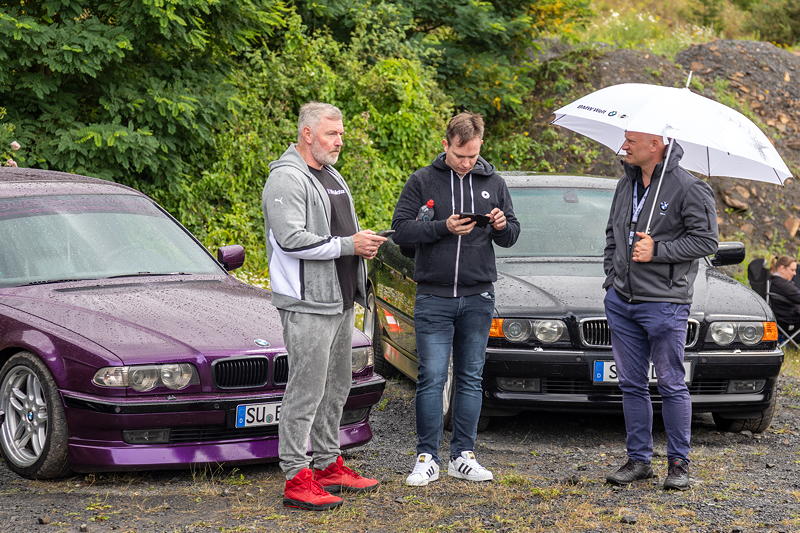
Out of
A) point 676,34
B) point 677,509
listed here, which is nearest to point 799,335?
point 677,509

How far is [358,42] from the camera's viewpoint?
15.6 meters

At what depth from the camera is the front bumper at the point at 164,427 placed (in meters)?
5.25

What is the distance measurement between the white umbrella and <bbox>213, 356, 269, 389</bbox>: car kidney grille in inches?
83.4

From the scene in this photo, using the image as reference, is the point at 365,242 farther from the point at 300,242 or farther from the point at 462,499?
the point at 462,499

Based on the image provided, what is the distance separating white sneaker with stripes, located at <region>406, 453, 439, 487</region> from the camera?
18.5 ft

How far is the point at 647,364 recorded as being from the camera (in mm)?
5805

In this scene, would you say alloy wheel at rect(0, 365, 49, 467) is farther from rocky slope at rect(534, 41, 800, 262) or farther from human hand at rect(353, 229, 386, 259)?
rocky slope at rect(534, 41, 800, 262)

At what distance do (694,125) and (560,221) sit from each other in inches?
95.8

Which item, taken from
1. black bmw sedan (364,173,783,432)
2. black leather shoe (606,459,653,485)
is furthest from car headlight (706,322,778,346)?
black leather shoe (606,459,653,485)

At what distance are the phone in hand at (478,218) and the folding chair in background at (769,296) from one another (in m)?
5.47

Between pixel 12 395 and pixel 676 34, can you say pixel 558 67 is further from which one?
pixel 12 395

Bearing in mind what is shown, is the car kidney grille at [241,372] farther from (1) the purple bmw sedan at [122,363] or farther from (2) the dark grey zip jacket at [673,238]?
(2) the dark grey zip jacket at [673,238]

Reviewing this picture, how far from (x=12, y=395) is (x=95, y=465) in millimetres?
686

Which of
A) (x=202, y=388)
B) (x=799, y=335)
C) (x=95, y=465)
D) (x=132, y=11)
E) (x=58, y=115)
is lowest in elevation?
(x=799, y=335)
